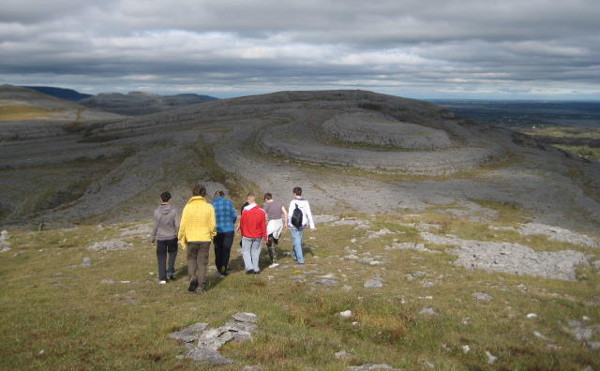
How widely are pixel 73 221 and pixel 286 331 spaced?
46304 mm

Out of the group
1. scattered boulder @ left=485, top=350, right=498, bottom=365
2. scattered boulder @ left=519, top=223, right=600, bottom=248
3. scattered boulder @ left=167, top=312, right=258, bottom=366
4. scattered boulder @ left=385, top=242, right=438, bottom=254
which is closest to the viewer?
scattered boulder @ left=167, top=312, right=258, bottom=366

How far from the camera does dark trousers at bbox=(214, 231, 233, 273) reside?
1948cm

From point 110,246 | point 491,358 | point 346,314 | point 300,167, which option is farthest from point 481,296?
point 300,167

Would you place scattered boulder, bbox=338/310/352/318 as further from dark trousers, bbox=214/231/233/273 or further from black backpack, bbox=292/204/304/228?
black backpack, bbox=292/204/304/228

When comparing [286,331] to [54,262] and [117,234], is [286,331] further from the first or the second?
[117,234]

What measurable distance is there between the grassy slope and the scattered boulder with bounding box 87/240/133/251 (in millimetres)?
5686

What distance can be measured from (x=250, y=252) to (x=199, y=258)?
12.0 feet

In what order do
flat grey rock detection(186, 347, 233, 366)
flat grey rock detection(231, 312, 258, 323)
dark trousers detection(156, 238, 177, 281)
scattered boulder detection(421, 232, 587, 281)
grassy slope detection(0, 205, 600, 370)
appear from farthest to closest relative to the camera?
scattered boulder detection(421, 232, 587, 281) → dark trousers detection(156, 238, 177, 281) → flat grey rock detection(231, 312, 258, 323) → grassy slope detection(0, 205, 600, 370) → flat grey rock detection(186, 347, 233, 366)

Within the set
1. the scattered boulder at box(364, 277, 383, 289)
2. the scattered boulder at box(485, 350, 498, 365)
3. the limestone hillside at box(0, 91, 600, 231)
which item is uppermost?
the scattered boulder at box(485, 350, 498, 365)

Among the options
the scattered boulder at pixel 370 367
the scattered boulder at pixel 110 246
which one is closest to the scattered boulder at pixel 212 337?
the scattered boulder at pixel 370 367

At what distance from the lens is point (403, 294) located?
16875mm

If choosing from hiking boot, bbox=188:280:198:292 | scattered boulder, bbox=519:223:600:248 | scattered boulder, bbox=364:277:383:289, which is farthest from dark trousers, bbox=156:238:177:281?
scattered boulder, bbox=519:223:600:248

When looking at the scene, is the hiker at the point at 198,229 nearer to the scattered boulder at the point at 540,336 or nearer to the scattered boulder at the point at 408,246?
the scattered boulder at the point at 540,336

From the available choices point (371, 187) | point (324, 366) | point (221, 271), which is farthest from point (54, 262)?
point (371, 187)
